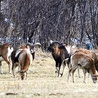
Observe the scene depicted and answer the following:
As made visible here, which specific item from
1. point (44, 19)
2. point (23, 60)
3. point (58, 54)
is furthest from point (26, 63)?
point (44, 19)

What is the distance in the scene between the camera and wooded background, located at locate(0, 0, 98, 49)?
91.0 feet

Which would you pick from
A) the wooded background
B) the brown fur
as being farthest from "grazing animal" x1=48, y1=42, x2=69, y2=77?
the wooded background

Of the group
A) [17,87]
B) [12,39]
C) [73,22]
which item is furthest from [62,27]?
[17,87]

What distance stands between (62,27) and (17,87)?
50.3ft

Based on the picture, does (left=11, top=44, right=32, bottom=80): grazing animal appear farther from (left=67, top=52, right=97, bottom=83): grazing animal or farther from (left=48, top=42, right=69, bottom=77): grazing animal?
(left=48, top=42, right=69, bottom=77): grazing animal

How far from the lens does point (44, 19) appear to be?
27.7m

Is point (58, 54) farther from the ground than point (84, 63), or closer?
farther from the ground

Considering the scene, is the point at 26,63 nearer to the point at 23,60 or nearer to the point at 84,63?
the point at 23,60

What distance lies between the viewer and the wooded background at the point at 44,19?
2775 cm

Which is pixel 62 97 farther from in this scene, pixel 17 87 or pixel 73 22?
pixel 73 22

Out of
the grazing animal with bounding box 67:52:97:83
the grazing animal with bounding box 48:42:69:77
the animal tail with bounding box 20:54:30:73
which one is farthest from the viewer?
the grazing animal with bounding box 48:42:69:77

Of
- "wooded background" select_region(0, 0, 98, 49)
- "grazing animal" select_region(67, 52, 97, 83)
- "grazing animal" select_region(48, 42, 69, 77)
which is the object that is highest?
"wooded background" select_region(0, 0, 98, 49)

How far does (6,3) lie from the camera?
29.0 metres

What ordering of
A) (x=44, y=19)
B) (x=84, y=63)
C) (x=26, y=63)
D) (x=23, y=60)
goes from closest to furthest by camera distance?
1. (x=84, y=63)
2. (x=26, y=63)
3. (x=23, y=60)
4. (x=44, y=19)
